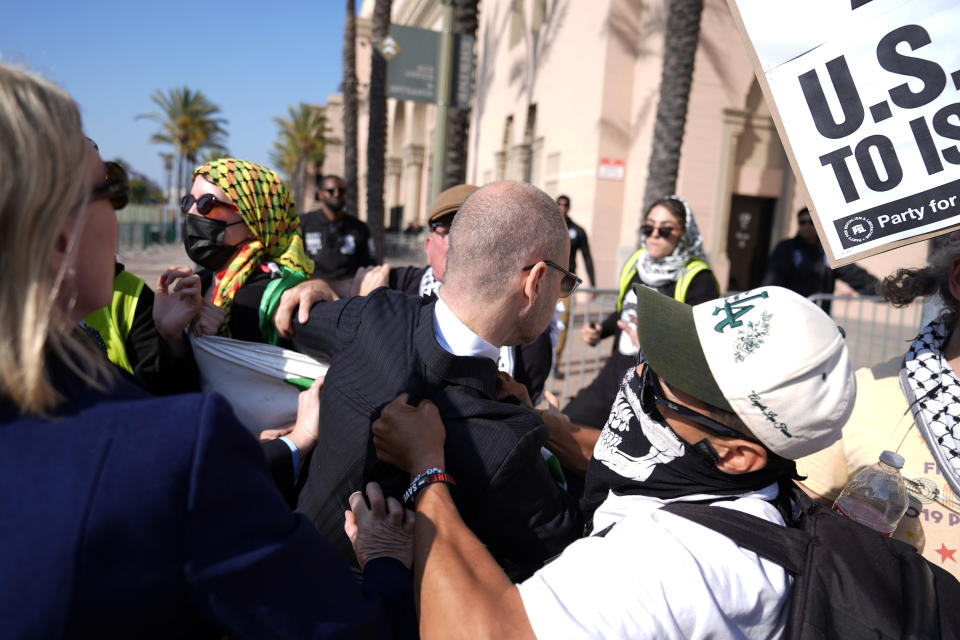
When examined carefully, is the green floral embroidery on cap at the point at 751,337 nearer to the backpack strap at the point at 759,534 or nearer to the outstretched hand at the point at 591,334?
the backpack strap at the point at 759,534

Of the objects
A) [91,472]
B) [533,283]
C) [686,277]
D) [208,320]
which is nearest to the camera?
[91,472]

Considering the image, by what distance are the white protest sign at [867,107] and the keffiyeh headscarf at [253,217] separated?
197cm

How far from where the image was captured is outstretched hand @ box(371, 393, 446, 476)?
61.6 inches

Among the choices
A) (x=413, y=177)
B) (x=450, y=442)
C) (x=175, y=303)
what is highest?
(x=413, y=177)

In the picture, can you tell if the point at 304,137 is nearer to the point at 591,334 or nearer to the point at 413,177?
the point at 413,177

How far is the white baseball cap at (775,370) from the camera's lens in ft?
4.62

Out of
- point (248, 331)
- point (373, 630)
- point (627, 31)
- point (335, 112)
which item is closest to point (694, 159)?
point (627, 31)

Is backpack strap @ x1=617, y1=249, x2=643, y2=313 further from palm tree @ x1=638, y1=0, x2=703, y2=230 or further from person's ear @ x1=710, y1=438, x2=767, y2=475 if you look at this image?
palm tree @ x1=638, y1=0, x2=703, y2=230

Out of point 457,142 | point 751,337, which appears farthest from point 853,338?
point 751,337

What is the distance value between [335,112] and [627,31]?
44018 millimetres

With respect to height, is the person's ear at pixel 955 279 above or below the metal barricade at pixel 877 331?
above

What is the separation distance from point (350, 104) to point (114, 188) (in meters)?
18.1

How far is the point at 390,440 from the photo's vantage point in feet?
5.30

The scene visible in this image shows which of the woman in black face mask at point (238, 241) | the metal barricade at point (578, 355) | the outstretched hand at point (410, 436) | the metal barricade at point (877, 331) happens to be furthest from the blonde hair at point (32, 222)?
the metal barricade at point (877, 331)
